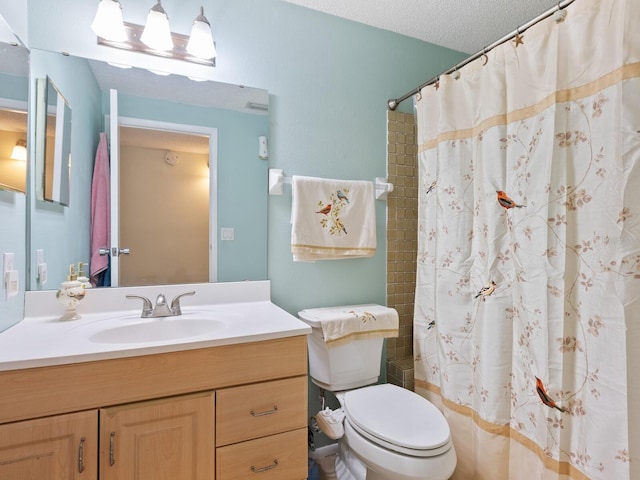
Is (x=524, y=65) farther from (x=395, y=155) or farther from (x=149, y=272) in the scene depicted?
(x=149, y=272)

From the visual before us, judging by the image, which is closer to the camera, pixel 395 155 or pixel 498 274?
pixel 498 274

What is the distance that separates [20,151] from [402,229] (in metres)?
1.73

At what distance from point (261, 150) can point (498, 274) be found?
117 cm

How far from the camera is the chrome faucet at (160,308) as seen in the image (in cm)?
133

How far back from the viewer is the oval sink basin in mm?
1217

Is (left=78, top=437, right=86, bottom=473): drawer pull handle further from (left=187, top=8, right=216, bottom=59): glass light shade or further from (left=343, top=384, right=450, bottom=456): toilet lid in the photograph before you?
(left=187, top=8, right=216, bottom=59): glass light shade

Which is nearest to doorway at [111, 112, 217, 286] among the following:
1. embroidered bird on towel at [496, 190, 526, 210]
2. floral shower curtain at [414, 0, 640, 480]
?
floral shower curtain at [414, 0, 640, 480]

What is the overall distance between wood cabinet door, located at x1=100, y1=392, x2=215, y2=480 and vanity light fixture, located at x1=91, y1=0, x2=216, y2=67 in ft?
4.49

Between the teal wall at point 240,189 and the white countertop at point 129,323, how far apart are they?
0.35 ft

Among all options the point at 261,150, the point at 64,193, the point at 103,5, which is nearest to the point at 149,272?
the point at 64,193

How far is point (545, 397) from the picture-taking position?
3.77ft

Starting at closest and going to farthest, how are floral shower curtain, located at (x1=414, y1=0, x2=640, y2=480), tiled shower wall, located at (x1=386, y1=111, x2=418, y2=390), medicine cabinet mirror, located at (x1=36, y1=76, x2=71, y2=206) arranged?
floral shower curtain, located at (x1=414, y1=0, x2=640, y2=480) → medicine cabinet mirror, located at (x1=36, y1=76, x2=71, y2=206) → tiled shower wall, located at (x1=386, y1=111, x2=418, y2=390)

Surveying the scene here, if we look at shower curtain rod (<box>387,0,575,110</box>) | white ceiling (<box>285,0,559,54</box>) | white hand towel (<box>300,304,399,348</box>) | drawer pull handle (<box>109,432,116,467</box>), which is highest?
white ceiling (<box>285,0,559,54</box>)

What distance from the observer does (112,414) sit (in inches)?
37.0
